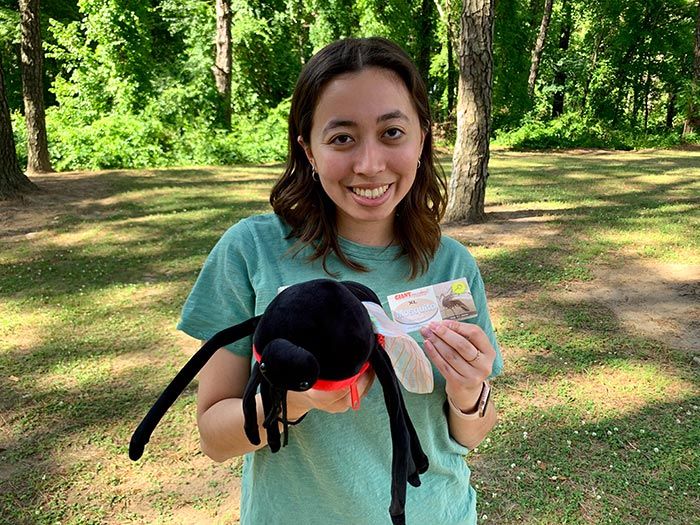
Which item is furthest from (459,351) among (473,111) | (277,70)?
(277,70)

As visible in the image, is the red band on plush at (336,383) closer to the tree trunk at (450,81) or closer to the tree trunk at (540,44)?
the tree trunk at (450,81)

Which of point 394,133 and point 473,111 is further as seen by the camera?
point 473,111

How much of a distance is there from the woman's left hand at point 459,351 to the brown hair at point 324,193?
0.26 meters

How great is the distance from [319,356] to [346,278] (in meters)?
0.48

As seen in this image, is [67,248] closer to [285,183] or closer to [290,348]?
[285,183]

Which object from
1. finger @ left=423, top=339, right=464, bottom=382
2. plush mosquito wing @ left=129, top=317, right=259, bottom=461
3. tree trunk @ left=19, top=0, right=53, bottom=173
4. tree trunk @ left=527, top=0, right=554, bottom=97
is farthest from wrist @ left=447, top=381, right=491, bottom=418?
tree trunk @ left=527, top=0, right=554, bottom=97

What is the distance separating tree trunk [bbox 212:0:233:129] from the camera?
1526 centimetres

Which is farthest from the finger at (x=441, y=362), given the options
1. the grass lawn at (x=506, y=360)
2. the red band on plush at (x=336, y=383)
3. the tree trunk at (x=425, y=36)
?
the tree trunk at (x=425, y=36)

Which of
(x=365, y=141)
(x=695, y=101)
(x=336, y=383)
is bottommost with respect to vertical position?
(x=336, y=383)

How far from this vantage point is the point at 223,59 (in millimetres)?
15977

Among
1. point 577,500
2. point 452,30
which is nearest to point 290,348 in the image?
point 577,500

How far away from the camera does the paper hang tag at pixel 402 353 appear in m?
0.96

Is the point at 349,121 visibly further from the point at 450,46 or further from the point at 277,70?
the point at 450,46

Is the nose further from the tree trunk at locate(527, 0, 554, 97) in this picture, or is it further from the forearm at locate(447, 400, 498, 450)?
the tree trunk at locate(527, 0, 554, 97)
